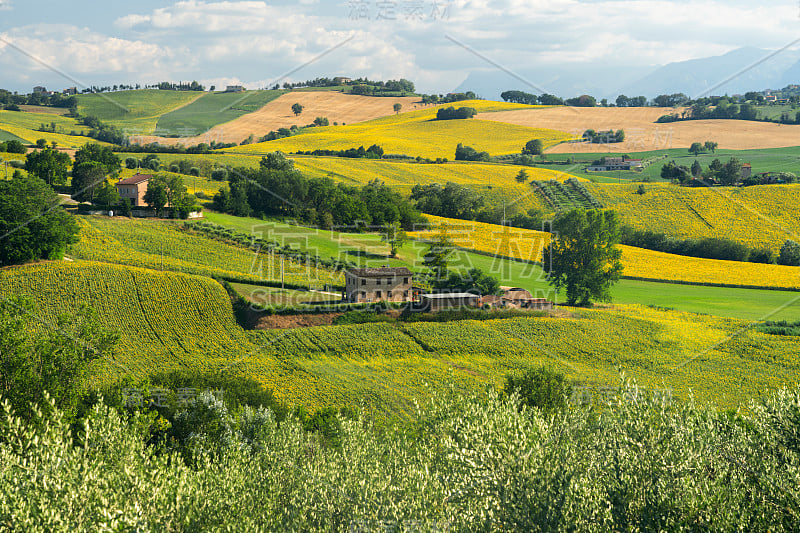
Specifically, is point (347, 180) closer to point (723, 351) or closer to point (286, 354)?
point (286, 354)

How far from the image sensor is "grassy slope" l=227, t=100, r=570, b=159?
105 metres

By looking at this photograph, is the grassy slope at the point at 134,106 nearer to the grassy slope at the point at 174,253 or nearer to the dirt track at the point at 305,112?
the dirt track at the point at 305,112

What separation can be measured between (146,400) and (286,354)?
39.9 feet

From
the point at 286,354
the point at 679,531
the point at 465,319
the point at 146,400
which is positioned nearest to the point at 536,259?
the point at 465,319

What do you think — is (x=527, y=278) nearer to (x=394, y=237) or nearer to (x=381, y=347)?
(x=394, y=237)

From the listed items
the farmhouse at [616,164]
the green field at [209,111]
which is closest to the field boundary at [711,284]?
the farmhouse at [616,164]

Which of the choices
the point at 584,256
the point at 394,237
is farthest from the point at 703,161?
the point at 394,237

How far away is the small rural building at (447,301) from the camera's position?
4422 centimetres

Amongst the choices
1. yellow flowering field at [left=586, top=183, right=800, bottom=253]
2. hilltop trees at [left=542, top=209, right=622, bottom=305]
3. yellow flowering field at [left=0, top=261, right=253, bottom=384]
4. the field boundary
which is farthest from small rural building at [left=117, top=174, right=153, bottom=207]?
yellow flowering field at [left=586, top=183, right=800, bottom=253]

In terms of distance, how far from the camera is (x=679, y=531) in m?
9.65

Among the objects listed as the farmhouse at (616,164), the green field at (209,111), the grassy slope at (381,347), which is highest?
the green field at (209,111)

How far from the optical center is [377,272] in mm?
45500

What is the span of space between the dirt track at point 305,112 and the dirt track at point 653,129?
32987mm

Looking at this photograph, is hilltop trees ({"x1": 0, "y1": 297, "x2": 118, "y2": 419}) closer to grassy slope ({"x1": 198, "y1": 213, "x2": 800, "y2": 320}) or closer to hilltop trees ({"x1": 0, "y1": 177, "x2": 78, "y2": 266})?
hilltop trees ({"x1": 0, "y1": 177, "x2": 78, "y2": 266})
